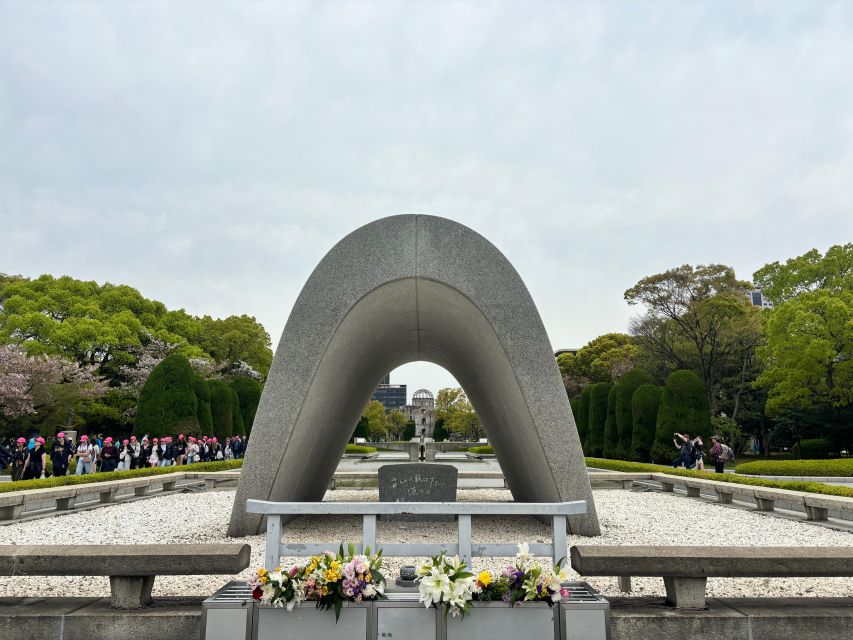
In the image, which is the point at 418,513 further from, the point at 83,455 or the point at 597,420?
the point at 597,420

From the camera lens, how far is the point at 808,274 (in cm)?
3058

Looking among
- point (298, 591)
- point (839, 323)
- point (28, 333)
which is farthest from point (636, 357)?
point (298, 591)

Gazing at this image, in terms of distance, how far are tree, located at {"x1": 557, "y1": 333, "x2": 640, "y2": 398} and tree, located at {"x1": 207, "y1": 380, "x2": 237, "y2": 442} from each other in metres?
22.5

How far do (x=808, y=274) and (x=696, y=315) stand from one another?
6453 mm

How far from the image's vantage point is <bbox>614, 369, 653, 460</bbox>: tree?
2775 centimetres

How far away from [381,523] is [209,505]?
174 inches

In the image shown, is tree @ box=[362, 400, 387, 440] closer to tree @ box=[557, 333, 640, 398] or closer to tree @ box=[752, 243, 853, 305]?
tree @ box=[557, 333, 640, 398]

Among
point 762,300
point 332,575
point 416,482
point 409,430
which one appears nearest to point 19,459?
point 416,482

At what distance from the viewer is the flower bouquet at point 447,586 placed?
10.9 ft

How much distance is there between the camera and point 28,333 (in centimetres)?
2948

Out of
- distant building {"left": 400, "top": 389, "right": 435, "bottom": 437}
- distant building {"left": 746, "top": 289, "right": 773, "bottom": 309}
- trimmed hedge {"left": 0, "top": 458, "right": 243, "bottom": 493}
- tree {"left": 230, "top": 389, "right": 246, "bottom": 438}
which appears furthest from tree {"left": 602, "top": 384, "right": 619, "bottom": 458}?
distant building {"left": 400, "top": 389, "right": 435, "bottom": 437}

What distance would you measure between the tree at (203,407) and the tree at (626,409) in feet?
63.3

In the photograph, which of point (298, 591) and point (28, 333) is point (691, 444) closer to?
point (298, 591)

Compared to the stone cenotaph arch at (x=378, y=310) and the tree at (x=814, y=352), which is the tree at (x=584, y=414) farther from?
the stone cenotaph arch at (x=378, y=310)
